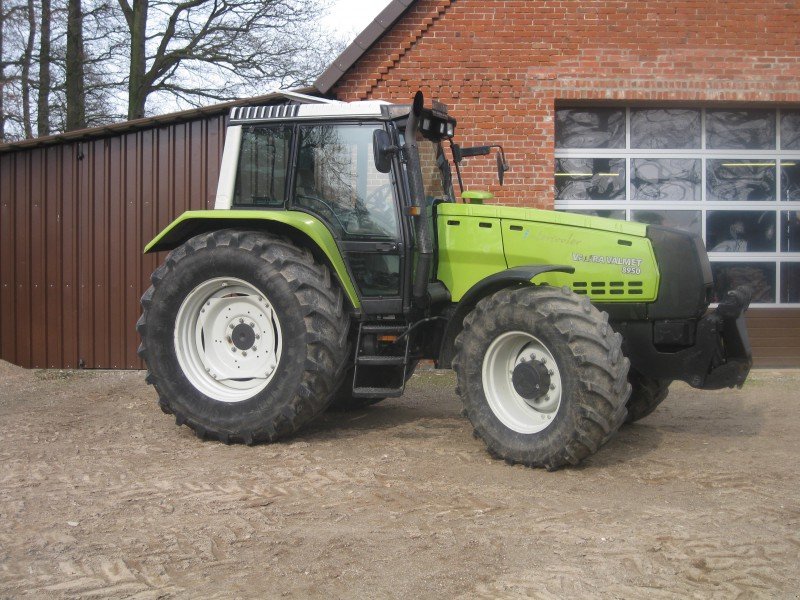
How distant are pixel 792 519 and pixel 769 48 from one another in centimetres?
756

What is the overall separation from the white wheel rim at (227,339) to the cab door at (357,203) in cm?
72

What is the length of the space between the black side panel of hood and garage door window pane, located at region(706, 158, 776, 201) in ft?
18.7

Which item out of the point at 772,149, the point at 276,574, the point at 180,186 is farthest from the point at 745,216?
the point at 276,574

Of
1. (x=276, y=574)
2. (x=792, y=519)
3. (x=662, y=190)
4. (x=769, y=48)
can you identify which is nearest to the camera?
(x=276, y=574)

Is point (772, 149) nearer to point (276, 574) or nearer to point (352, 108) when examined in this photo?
point (352, 108)

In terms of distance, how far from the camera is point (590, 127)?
11.2 meters

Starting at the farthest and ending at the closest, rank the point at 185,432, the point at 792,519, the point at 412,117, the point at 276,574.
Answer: the point at 185,432
the point at 412,117
the point at 792,519
the point at 276,574

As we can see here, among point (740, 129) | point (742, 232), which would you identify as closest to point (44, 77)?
point (740, 129)

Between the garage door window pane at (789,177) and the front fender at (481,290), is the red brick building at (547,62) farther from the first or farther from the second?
the front fender at (481,290)

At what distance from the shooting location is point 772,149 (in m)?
11.4

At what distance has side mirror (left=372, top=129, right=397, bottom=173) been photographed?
Answer: 6.08 metres

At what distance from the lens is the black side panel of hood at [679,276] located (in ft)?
19.6

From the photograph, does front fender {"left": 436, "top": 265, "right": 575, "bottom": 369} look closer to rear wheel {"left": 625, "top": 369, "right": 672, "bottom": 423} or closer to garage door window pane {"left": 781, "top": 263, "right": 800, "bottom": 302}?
rear wheel {"left": 625, "top": 369, "right": 672, "bottom": 423}

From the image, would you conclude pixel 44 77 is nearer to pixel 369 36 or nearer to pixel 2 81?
pixel 2 81
